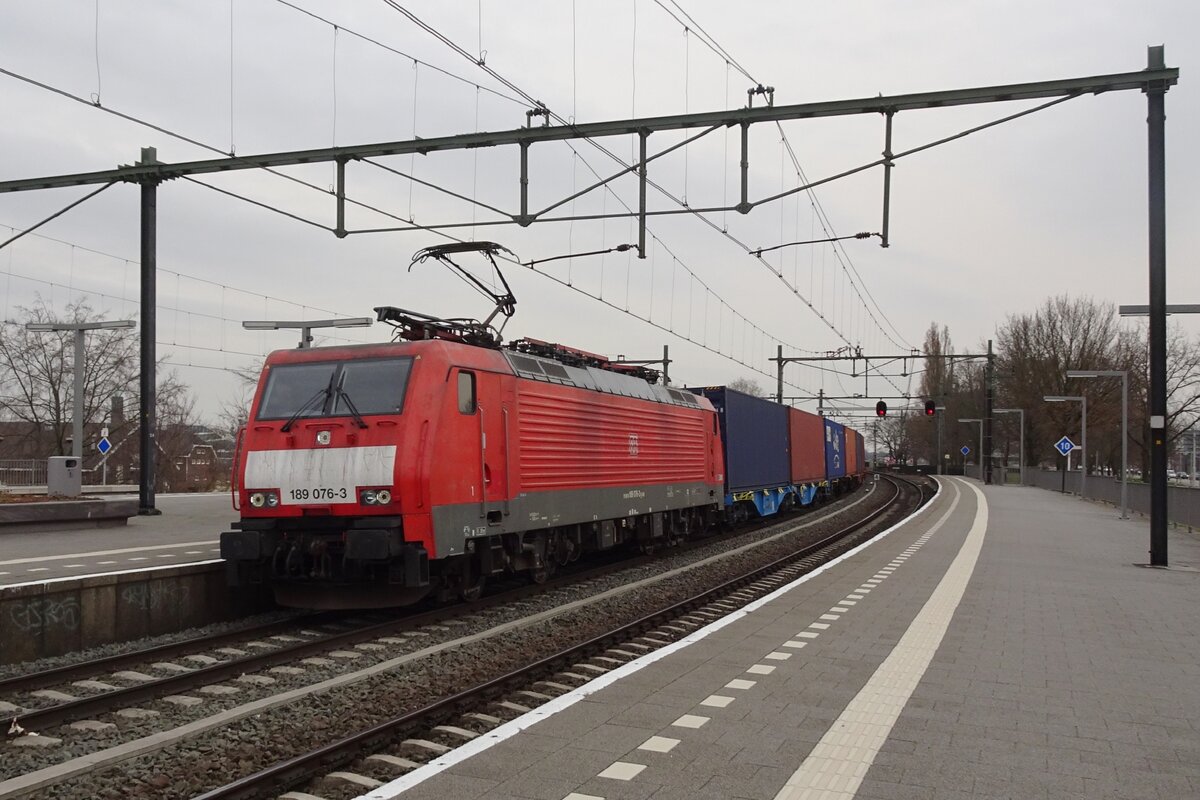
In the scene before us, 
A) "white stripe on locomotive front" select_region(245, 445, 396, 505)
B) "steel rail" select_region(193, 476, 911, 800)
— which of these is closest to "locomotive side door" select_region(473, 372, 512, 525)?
"white stripe on locomotive front" select_region(245, 445, 396, 505)

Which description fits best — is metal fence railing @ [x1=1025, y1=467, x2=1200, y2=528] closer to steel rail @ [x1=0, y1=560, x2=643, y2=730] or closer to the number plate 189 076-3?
steel rail @ [x1=0, y1=560, x2=643, y2=730]

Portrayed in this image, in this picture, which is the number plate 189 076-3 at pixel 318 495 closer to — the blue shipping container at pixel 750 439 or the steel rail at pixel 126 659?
the steel rail at pixel 126 659

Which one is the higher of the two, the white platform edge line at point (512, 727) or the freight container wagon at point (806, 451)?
the freight container wagon at point (806, 451)

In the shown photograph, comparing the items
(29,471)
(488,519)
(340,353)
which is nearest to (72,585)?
(340,353)

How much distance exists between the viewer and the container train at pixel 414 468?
33.3 feet

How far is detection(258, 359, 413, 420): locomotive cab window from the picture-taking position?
416 inches

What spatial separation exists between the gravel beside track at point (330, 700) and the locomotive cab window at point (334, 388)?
2.52 meters

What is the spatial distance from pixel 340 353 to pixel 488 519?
2.54 metres

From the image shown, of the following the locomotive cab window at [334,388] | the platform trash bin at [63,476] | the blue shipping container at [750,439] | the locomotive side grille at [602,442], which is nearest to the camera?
the locomotive cab window at [334,388]

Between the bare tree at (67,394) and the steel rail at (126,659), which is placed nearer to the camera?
the steel rail at (126,659)

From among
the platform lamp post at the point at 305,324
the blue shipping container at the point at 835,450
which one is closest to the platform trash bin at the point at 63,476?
the platform lamp post at the point at 305,324

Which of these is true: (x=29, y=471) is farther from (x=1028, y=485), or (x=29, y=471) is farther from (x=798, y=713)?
(x=1028, y=485)

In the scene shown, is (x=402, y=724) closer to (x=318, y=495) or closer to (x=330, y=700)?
(x=330, y=700)

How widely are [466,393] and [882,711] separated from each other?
6044 millimetres
